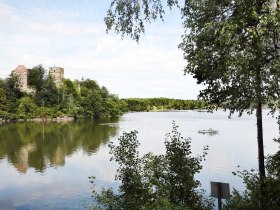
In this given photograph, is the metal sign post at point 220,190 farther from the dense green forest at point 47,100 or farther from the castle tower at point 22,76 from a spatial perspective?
the castle tower at point 22,76

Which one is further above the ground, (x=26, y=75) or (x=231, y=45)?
(x=26, y=75)

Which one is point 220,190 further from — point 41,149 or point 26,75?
point 26,75

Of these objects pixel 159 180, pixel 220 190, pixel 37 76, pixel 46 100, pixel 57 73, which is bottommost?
pixel 159 180

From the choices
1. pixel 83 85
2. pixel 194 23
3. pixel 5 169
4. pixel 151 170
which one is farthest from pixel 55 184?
pixel 83 85

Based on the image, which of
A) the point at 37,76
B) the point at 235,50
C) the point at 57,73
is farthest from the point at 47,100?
the point at 235,50

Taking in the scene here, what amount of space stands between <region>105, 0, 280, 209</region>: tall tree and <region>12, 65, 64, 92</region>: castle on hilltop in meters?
109

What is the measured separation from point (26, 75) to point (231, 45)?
115425 mm

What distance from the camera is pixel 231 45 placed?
8.80 meters

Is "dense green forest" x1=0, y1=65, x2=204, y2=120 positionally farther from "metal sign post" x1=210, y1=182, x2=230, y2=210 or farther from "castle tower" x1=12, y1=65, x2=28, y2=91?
"metal sign post" x1=210, y1=182, x2=230, y2=210

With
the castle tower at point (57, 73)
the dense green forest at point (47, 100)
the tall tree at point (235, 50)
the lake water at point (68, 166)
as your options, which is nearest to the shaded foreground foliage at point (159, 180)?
the tall tree at point (235, 50)

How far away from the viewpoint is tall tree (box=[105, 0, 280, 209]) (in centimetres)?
841

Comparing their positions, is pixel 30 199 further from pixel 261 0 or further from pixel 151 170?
pixel 261 0

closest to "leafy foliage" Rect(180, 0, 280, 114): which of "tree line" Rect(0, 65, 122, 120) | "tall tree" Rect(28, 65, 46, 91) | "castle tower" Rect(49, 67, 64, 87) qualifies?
"tree line" Rect(0, 65, 122, 120)

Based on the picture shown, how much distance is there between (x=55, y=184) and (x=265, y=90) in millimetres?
19789
